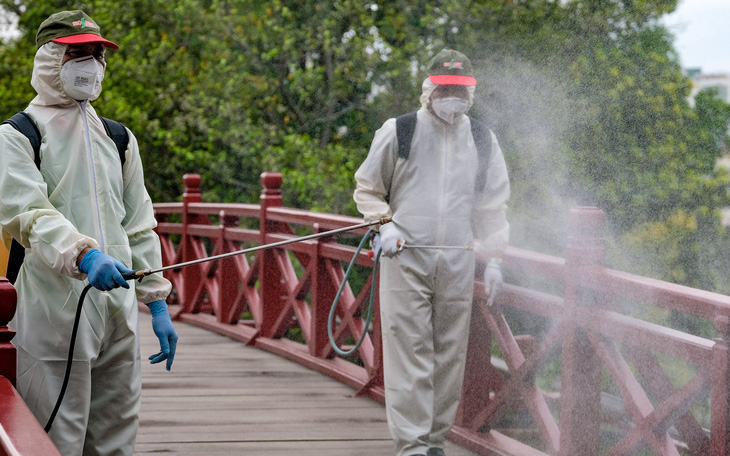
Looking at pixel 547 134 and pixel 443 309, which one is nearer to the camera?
pixel 443 309

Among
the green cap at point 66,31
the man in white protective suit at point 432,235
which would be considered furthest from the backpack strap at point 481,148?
the green cap at point 66,31

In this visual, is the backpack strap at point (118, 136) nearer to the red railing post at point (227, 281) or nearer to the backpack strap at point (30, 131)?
the backpack strap at point (30, 131)

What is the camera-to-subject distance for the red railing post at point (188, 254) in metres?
7.99

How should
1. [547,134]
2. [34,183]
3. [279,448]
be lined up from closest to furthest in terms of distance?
[34,183]
[279,448]
[547,134]

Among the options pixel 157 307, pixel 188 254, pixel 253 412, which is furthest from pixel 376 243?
pixel 188 254

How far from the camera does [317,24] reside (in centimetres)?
1317

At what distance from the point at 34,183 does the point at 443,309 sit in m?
1.73

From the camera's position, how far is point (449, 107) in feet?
11.8

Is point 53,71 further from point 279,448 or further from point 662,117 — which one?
point 662,117

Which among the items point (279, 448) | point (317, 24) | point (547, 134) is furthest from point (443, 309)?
point (317, 24)

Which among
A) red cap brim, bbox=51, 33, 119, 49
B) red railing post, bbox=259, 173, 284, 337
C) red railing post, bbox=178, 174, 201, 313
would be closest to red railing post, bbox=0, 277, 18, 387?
red cap brim, bbox=51, 33, 119, 49

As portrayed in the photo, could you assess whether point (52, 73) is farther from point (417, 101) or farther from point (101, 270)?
point (417, 101)

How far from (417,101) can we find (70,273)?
10016mm

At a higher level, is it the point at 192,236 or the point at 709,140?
the point at 709,140
